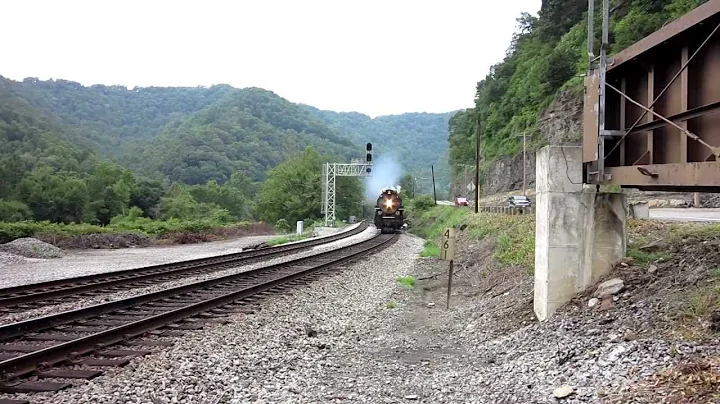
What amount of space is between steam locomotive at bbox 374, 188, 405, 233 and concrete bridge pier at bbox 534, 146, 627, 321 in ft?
118

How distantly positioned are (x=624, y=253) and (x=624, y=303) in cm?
165

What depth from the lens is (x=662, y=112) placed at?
674 cm

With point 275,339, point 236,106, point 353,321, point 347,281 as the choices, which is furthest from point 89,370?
point 236,106

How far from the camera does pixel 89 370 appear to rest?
20.7 feet

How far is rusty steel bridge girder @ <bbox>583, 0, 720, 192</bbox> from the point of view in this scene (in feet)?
18.7

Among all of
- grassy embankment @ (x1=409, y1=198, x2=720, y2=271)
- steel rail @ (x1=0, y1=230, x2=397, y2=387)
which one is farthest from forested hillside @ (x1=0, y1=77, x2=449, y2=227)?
steel rail @ (x1=0, y1=230, x2=397, y2=387)

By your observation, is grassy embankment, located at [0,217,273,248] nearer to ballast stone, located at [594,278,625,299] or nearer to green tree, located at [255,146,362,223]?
ballast stone, located at [594,278,625,299]

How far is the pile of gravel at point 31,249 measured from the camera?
80.0ft

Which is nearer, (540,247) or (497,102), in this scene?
(540,247)

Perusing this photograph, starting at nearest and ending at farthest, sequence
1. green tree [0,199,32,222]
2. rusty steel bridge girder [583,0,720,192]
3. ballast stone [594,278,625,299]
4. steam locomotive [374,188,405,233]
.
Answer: rusty steel bridge girder [583,0,720,192] < ballast stone [594,278,625,299] < steam locomotive [374,188,405,233] < green tree [0,199,32,222]

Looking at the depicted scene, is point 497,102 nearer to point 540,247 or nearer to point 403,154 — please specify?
point 540,247

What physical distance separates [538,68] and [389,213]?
28023mm

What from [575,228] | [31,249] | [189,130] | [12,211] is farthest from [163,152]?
[575,228]

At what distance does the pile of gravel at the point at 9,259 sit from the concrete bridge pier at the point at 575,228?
2054 cm
